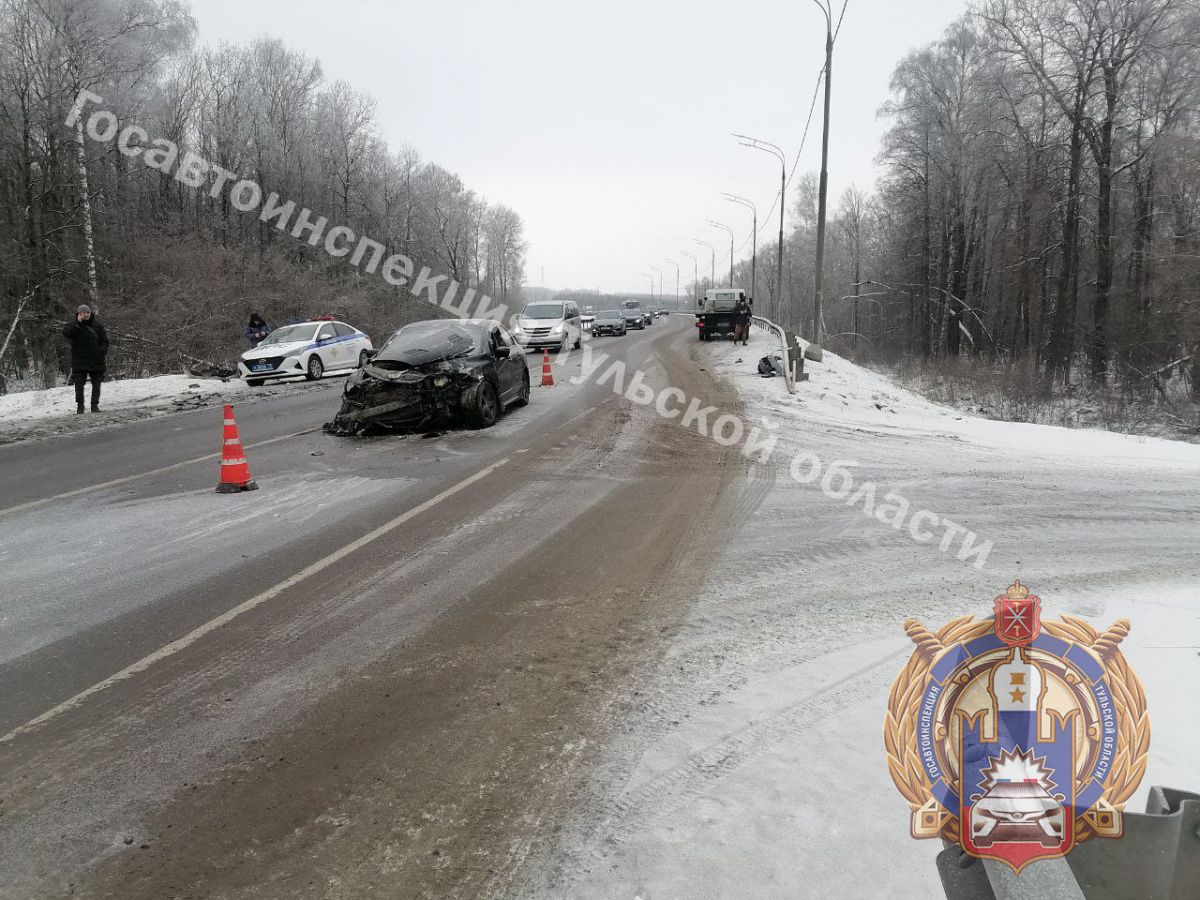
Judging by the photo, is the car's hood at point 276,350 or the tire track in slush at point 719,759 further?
the car's hood at point 276,350

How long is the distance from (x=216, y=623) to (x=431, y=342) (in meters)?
8.24

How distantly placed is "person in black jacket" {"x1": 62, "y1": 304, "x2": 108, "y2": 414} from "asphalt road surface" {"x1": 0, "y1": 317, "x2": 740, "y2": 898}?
6.36 metres

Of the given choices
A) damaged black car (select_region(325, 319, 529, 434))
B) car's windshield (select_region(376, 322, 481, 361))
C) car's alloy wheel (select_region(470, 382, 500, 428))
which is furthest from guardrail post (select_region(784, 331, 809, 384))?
car's windshield (select_region(376, 322, 481, 361))

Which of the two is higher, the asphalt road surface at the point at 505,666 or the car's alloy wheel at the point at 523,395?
the car's alloy wheel at the point at 523,395

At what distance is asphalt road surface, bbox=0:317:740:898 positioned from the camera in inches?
107

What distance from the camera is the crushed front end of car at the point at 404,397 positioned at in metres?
11.4

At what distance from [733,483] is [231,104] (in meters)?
51.0

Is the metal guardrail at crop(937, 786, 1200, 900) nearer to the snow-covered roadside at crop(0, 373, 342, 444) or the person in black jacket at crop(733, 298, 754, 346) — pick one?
the snow-covered roadside at crop(0, 373, 342, 444)

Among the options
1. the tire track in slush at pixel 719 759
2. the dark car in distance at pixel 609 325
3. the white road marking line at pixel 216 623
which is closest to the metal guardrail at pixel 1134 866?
the tire track in slush at pixel 719 759

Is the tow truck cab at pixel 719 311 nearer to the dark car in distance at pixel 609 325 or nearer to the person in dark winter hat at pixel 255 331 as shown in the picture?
the dark car in distance at pixel 609 325

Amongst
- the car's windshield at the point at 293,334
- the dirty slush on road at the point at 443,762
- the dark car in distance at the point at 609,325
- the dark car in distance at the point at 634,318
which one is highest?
the dark car in distance at the point at 634,318

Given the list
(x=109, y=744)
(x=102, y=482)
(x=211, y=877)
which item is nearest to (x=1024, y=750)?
(x=211, y=877)

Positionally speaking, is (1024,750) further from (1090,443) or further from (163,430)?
(163,430)

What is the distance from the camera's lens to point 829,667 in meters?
4.05
